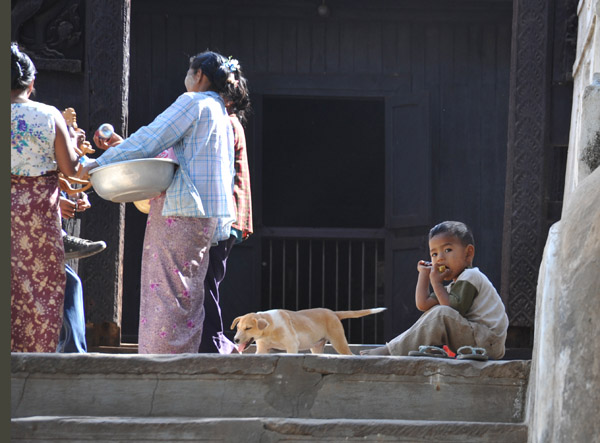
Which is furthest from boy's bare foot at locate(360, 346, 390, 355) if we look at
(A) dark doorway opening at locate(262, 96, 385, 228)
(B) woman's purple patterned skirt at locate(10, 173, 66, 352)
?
(A) dark doorway opening at locate(262, 96, 385, 228)

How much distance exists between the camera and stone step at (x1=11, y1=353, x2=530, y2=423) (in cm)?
406

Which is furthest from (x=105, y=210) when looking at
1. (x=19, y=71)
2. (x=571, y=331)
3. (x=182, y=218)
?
(x=571, y=331)

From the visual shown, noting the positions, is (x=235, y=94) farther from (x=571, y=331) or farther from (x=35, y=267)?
(x=571, y=331)

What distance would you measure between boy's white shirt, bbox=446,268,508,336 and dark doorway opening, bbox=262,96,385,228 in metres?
5.01

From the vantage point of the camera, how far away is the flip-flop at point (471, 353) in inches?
163

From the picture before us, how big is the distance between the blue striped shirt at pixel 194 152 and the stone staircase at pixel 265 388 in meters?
1.13

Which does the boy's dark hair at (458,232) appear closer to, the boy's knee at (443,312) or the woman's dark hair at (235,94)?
the boy's knee at (443,312)

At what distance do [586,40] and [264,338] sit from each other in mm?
2241

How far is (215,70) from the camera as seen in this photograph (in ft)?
17.6

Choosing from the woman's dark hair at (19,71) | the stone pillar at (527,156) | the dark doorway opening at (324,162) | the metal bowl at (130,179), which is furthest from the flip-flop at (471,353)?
the dark doorway opening at (324,162)

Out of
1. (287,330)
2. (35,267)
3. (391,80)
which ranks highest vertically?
(391,80)

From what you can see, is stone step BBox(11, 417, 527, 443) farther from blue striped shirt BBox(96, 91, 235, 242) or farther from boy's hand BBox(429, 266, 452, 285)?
blue striped shirt BBox(96, 91, 235, 242)

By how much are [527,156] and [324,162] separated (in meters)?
3.22

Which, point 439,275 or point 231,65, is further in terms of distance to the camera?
point 231,65
